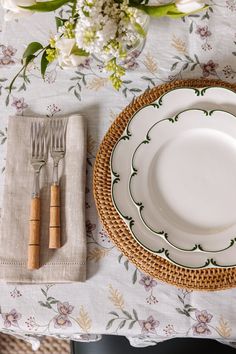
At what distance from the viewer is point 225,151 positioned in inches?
28.0

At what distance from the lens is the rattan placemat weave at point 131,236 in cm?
65

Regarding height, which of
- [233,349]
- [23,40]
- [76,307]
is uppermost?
[23,40]

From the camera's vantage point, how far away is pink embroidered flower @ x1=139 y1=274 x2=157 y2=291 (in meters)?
0.70

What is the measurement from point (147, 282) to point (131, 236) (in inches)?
3.3

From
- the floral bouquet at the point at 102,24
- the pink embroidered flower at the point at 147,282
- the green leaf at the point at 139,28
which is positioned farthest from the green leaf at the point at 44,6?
the pink embroidered flower at the point at 147,282

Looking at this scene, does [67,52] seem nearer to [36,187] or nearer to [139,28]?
[139,28]

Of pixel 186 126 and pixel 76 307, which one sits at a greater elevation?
pixel 186 126

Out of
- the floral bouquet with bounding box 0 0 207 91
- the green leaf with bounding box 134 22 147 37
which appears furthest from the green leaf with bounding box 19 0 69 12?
the green leaf with bounding box 134 22 147 37

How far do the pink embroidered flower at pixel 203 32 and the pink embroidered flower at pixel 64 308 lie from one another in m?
0.54

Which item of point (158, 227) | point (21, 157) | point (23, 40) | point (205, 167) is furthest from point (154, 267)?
point (23, 40)

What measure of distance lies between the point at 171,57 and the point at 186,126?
17 cm

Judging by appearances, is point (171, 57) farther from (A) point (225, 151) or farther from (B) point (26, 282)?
(B) point (26, 282)

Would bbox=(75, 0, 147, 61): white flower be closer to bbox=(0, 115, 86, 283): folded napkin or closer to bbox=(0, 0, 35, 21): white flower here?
bbox=(0, 0, 35, 21): white flower

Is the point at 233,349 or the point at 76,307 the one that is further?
the point at 233,349
